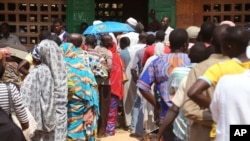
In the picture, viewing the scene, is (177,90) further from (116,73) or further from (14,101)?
(116,73)

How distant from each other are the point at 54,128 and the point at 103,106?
3.11 m

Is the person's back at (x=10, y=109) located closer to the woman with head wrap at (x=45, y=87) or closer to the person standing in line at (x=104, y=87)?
the woman with head wrap at (x=45, y=87)

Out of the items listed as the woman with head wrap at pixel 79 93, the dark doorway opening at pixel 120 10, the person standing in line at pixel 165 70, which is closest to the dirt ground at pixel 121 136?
the woman with head wrap at pixel 79 93

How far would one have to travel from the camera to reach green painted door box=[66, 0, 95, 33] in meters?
12.1

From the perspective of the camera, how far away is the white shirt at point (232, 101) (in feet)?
10.5

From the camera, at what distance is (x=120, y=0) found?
1501 centimetres

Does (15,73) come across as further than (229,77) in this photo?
Yes

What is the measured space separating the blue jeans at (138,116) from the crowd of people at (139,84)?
16mm

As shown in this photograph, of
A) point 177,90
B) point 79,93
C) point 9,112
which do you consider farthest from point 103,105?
point 177,90

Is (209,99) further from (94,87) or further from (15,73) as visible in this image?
(15,73)

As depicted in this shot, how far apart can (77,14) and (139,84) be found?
7.44 m

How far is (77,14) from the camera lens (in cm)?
1218

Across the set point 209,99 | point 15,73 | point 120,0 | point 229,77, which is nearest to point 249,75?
point 229,77

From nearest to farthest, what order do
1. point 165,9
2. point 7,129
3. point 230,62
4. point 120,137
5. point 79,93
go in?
point 230,62 < point 7,129 < point 79,93 < point 120,137 < point 165,9
